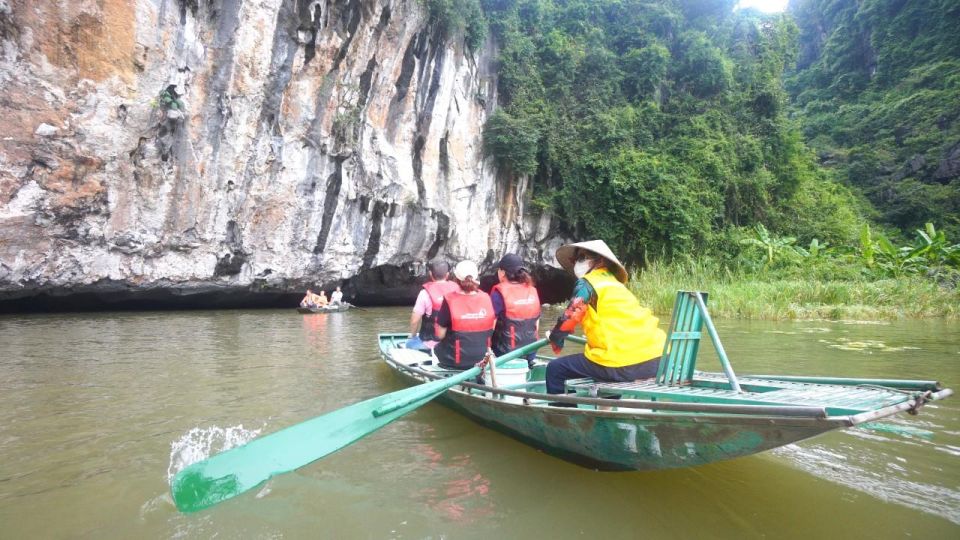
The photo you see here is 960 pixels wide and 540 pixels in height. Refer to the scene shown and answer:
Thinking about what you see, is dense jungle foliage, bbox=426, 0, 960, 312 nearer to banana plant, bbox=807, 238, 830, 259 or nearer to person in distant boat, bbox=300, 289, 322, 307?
banana plant, bbox=807, 238, 830, 259

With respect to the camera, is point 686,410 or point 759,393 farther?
point 759,393

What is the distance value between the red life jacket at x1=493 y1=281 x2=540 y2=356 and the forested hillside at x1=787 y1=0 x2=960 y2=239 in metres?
24.8

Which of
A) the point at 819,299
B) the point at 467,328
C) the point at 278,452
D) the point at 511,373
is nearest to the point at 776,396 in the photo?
the point at 511,373

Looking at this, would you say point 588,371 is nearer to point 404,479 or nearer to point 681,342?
point 681,342

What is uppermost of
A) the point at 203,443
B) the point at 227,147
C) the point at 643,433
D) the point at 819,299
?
the point at 227,147

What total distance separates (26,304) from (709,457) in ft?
56.4

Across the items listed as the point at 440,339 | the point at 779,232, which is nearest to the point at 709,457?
the point at 440,339

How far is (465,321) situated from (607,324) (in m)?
1.54

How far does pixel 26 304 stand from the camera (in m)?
13.7

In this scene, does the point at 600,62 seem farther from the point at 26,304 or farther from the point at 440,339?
the point at 26,304

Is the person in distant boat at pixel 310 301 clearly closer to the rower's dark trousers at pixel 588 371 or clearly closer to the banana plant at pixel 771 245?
the rower's dark trousers at pixel 588 371

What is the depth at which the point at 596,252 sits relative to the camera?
317 cm

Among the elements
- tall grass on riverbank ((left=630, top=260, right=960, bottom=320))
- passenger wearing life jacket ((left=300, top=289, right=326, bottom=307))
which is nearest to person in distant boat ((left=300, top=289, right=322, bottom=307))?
passenger wearing life jacket ((left=300, top=289, right=326, bottom=307))

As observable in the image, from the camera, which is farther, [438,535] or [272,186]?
[272,186]
